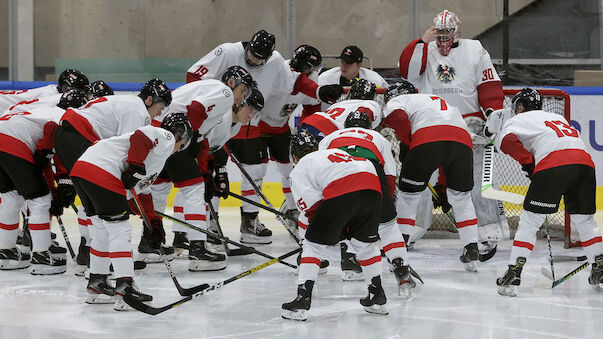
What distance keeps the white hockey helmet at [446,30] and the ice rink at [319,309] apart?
1.29m

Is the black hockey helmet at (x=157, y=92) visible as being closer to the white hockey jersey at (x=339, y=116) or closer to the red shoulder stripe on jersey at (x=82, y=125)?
the red shoulder stripe on jersey at (x=82, y=125)

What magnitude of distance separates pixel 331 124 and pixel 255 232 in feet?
4.39

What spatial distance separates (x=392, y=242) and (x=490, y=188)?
37.1 inches

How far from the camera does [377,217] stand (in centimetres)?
360

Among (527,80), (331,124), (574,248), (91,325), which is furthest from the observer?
(527,80)

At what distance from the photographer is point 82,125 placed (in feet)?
13.6

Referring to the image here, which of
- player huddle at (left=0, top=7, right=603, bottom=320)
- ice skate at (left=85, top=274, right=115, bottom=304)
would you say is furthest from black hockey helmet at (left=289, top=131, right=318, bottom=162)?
ice skate at (left=85, top=274, right=115, bottom=304)

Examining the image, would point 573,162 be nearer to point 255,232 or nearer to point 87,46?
point 255,232

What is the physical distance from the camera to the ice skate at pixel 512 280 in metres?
3.98

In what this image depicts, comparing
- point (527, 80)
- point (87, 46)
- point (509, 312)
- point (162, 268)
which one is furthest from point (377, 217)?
point (87, 46)

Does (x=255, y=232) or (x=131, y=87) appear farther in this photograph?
(x=131, y=87)

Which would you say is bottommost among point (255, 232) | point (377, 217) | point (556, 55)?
point (255, 232)

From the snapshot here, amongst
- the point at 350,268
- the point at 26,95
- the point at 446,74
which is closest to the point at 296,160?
the point at 350,268

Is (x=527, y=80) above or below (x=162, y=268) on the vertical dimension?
above
